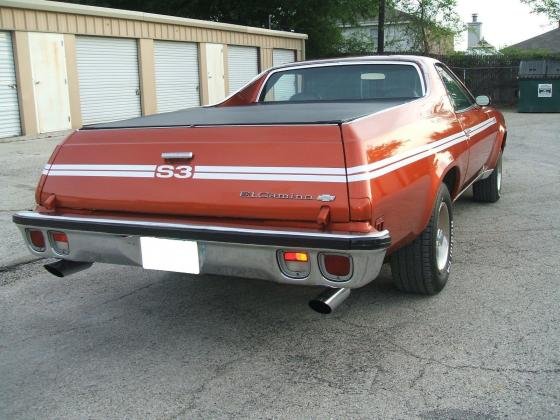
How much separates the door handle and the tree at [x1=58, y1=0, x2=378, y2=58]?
27.0 m

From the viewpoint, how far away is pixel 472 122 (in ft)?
17.0

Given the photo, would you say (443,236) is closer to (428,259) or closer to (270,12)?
(428,259)

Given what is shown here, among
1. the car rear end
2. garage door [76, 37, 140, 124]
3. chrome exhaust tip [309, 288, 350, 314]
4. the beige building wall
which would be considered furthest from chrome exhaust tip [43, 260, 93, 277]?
garage door [76, 37, 140, 124]

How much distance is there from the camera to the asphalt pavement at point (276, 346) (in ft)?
9.14

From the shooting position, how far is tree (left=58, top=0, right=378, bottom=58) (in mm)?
28859

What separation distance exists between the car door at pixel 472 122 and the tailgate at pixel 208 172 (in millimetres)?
2196

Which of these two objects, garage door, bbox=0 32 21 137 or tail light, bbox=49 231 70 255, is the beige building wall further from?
tail light, bbox=49 231 70 255

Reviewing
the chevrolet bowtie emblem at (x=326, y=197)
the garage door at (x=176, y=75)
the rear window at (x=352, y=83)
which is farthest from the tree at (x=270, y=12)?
the chevrolet bowtie emblem at (x=326, y=197)

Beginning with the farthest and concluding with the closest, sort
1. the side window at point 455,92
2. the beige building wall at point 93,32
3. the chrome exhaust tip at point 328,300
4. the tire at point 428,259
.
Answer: the beige building wall at point 93,32 < the side window at point 455,92 < the tire at point 428,259 < the chrome exhaust tip at point 328,300

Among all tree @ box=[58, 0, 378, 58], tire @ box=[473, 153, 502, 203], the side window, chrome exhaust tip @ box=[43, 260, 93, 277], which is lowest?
tire @ box=[473, 153, 502, 203]

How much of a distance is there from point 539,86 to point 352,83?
16507 millimetres

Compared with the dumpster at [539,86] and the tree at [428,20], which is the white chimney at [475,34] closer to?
the tree at [428,20]

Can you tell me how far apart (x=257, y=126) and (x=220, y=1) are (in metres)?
27.5

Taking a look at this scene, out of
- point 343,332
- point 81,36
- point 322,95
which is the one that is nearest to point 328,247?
point 343,332
